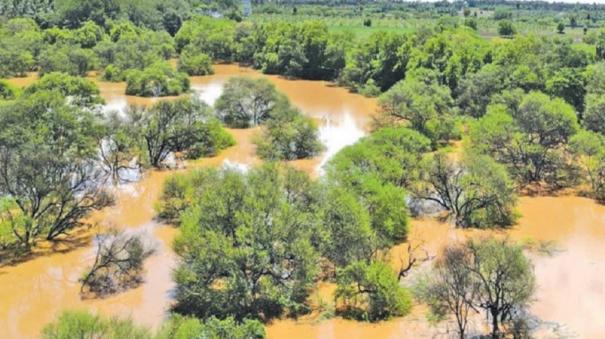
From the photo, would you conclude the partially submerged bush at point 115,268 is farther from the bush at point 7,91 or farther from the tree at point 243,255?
the bush at point 7,91

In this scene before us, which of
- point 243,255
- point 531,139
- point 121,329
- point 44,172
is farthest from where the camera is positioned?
point 531,139

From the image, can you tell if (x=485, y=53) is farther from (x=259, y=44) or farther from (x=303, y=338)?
(x=303, y=338)

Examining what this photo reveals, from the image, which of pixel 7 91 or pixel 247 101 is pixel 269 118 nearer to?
pixel 247 101

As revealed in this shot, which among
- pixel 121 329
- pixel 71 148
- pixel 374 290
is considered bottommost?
pixel 374 290

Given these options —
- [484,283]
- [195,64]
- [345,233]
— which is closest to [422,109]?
[345,233]

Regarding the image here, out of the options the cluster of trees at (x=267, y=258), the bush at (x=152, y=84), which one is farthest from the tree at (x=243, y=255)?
the bush at (x=152, y=84)

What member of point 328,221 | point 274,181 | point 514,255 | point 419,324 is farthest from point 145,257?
point 514,255

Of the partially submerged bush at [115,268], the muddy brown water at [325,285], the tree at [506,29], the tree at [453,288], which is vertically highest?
the tree at [506,29]
